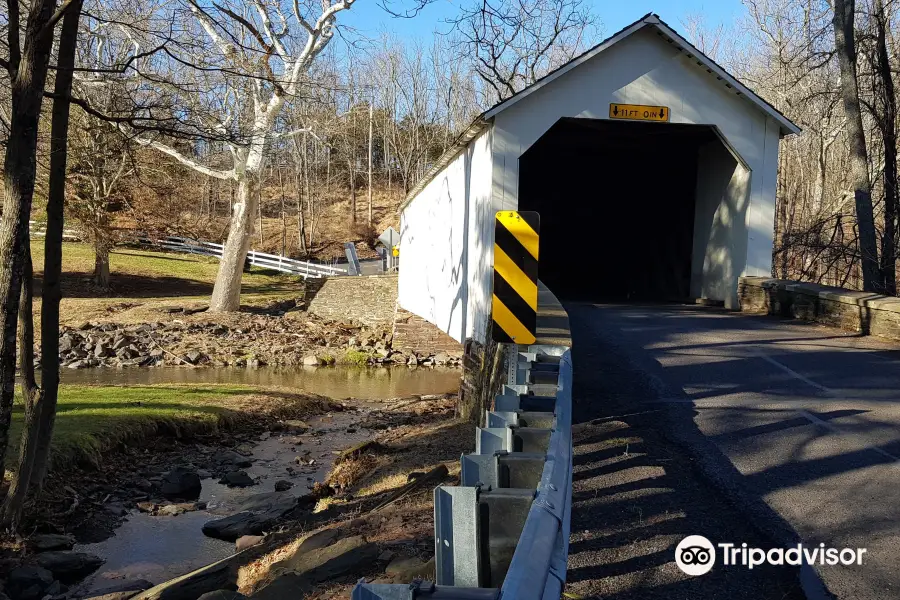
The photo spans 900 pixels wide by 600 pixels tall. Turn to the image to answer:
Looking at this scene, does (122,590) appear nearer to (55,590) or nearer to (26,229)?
(55,590)

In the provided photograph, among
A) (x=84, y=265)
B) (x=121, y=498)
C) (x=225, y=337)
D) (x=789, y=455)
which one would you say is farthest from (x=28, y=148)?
(x=84, y=265)

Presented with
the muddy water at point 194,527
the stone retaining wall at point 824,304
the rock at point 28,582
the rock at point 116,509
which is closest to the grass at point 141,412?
the rock at point 116,509

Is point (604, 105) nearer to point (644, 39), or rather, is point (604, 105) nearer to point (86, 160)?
point (644, 39)

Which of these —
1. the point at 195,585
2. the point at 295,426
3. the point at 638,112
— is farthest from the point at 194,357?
the point at 195,585

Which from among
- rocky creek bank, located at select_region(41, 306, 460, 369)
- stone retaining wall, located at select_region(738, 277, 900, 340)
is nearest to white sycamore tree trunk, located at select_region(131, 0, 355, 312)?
rocky creek bank, located at select_region(41, 306, 460, 369)

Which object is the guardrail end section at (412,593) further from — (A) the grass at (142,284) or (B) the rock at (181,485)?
(A) the grass at (142,284)

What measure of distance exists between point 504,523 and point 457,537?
0.29 m

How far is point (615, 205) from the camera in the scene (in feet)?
71.9

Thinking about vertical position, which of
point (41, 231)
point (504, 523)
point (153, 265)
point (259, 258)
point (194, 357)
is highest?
point (41, 231)

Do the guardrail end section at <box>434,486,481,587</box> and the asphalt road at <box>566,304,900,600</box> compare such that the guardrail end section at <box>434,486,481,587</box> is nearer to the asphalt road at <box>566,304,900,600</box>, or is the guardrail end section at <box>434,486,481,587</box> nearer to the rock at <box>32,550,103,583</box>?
the asphalt road at <box>566,304,900,600</box>

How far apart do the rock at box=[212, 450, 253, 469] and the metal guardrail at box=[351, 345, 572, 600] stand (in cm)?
781

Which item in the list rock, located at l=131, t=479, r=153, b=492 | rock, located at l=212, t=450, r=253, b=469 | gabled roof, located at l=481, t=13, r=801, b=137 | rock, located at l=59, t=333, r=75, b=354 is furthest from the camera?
rock, located at l=59, t=333, r=75, b=354

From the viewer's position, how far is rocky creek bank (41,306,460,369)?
21.2 metres

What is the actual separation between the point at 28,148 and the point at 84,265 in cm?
2782
